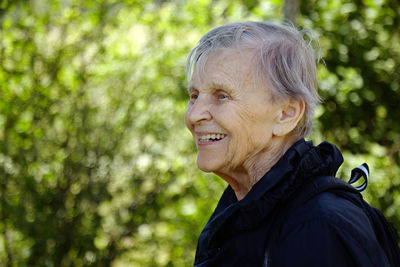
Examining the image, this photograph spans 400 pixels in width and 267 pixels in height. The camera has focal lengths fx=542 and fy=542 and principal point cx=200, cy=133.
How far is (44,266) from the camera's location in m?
4.28

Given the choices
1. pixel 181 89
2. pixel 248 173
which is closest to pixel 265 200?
pixel 248 173

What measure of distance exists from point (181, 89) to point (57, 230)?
4.99 feet

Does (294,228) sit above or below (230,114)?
below

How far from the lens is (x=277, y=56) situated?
1.91m

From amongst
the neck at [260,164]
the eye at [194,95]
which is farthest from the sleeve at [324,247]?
the eye at [194,95]

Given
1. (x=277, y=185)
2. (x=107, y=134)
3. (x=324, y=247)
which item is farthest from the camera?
(x=107, y=134)

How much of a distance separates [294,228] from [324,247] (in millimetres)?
110

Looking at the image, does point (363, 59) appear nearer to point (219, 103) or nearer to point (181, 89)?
point (181, 89)

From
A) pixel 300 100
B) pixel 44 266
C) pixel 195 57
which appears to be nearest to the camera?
pixel 300 100

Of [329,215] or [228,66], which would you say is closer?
[329,215]

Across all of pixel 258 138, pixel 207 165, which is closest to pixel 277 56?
pixel 258 138

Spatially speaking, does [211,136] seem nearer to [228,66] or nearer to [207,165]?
[207,165]

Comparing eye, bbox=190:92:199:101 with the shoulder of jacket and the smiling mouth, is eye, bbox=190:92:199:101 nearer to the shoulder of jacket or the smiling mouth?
the smiling mouth

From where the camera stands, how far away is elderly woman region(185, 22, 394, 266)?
1657 mm
